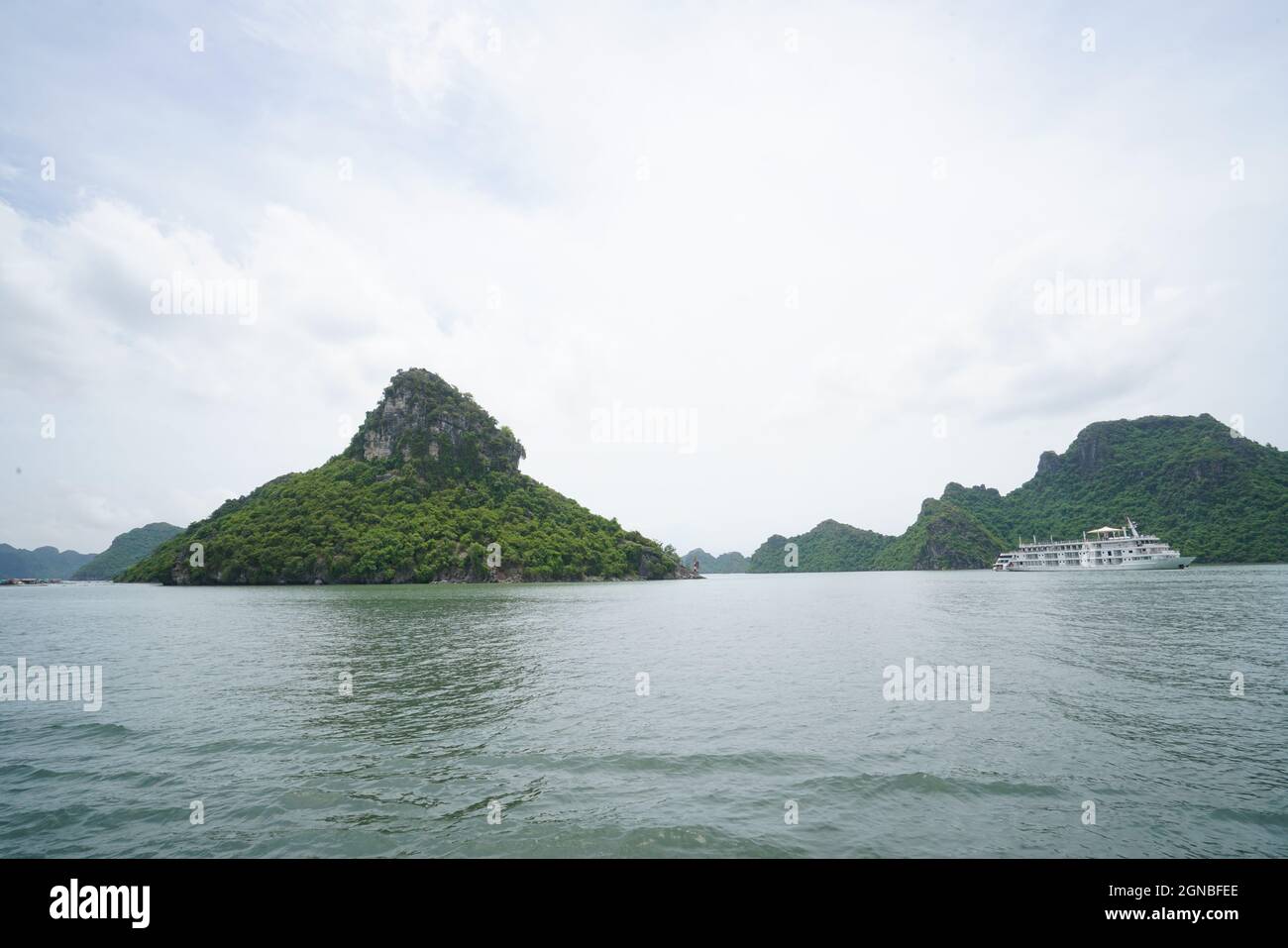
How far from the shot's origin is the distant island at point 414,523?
123562 millimetres

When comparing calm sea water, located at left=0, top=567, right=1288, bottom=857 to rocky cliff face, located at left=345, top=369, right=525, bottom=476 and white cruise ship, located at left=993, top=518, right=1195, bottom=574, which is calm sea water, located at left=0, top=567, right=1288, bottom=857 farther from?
rocky cliff face, located at left=345, top=369, right=525, bottom=476

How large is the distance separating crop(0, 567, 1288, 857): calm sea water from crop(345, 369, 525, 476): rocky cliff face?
13841 centimetres

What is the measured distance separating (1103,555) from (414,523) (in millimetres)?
174415

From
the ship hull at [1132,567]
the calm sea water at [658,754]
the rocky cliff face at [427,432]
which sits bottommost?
the ship hull at [1132,567]

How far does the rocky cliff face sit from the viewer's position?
16662 centimetres

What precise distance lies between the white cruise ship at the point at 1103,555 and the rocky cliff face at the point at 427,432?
161 meters

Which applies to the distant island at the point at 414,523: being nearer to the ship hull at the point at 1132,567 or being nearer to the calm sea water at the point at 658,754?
the calm sea water at the point at 658,754

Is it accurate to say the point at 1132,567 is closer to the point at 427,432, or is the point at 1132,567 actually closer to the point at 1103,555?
the point at 1103,555

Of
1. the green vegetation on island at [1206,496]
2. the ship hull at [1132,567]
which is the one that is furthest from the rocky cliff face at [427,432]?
the green vegetation on island at [1206,496]

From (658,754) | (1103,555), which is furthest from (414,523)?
(1103,555)

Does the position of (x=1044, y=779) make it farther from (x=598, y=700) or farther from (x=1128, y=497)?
(x=1128, y=497)

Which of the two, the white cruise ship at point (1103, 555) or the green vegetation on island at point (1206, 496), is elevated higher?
the green vegetation on island at point (1206, 496)

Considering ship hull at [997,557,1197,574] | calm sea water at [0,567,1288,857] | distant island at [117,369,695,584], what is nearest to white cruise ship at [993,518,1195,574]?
ship hull at [997,557,1197,574]

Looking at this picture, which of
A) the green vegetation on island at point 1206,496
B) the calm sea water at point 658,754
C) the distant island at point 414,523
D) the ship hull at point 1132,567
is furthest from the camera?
the green vegetation on island at point 1206,496
